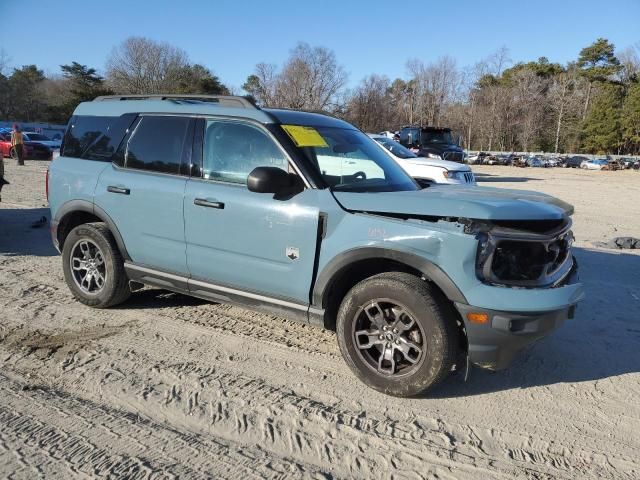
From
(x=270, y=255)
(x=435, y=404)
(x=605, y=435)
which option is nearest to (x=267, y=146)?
(x=270, y=255)

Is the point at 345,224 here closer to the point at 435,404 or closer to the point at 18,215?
the point at 435,404

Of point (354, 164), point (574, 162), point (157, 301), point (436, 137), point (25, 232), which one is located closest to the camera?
point (354, 164)

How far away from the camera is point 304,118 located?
4.37m

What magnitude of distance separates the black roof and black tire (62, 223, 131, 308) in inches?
77.0

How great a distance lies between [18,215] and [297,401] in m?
8.68

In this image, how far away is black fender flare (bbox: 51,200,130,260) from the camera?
462 centimetres

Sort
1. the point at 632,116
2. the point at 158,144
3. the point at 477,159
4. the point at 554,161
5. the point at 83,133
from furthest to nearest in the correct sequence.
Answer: the point at 632,116 → the point at 554,161 → the point at 477,159 → the point at 83,133 → the point at 158,144

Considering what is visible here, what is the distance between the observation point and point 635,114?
66750 mm

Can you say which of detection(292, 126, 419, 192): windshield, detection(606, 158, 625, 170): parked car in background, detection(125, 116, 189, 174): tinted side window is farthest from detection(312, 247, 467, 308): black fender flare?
detection(606, 158, 625, 170): parked car in background

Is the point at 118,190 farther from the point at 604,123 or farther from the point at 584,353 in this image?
the point at 604,123

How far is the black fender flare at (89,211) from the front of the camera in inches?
182

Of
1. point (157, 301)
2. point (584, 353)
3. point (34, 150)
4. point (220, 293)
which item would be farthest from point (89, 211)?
point (34, 150)

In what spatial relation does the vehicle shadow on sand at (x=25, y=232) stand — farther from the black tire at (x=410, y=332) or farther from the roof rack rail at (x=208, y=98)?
the black tire at (x=410, y=332)

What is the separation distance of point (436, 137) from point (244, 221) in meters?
18.5
